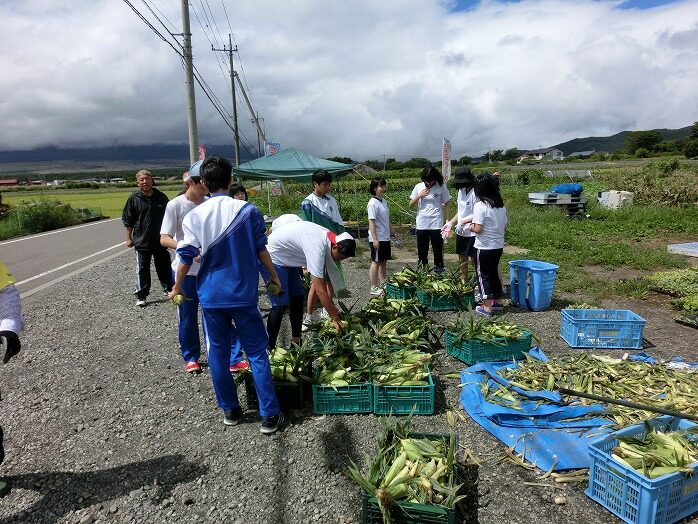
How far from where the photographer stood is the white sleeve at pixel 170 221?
4.88 meters

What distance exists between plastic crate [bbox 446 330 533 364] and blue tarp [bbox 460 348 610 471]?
0.63 meters

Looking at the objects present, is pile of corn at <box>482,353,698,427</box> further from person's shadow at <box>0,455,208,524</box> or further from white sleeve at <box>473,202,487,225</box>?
person's shadow at <box>0,455,208,524</box>

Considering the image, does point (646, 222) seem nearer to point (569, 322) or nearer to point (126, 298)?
point (569, 322)

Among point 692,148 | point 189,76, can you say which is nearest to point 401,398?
point 189,76

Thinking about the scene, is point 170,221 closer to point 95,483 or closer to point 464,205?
point 95,483

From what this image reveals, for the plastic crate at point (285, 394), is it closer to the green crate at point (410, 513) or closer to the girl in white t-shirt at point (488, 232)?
the green crate at point (410, 513)

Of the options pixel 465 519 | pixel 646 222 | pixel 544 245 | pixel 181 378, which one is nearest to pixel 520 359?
pixel 465 519

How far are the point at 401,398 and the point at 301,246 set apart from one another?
5.64 feet

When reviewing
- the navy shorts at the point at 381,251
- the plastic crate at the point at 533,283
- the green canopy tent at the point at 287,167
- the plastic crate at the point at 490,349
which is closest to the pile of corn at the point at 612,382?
the plastic crate at the point at 490,349

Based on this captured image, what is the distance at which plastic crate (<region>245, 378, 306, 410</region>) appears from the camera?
13.0ft

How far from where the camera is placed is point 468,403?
13.1 ft

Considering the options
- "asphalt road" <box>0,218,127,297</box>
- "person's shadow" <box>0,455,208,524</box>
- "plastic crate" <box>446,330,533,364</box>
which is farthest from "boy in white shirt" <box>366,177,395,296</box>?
"asphalt road" <box>0,218,127,297</box>

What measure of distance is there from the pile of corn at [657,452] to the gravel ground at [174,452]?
370 millimetres

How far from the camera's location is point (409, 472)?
267 centimetres
